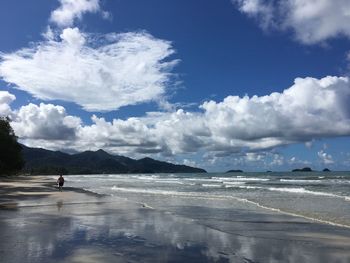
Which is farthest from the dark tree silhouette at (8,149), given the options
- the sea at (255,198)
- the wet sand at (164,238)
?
the wet sand at (164,238)

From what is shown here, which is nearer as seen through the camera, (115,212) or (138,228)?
(138,228)

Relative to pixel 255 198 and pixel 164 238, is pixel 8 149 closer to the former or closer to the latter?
pixel 255 198

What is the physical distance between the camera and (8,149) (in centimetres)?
8962

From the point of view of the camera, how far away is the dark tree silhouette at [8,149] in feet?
289

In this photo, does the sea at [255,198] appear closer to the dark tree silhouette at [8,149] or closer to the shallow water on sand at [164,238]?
the shallow water on sand at [164,238]

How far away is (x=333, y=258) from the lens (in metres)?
11.3

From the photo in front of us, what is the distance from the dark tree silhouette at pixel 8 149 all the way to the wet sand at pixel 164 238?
72357 mm

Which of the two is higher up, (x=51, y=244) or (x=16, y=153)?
(x=16, y=153)

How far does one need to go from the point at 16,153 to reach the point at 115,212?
3058 inches

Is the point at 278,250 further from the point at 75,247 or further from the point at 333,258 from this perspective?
the point at 75,247

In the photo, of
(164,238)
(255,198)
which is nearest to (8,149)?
(255,198)

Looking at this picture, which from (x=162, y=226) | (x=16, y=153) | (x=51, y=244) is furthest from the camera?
(x=16, y=153)

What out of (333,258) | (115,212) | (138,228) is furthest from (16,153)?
(333,258)

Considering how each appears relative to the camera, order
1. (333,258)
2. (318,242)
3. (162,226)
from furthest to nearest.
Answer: (162,226) → (318,242) → (333,258)
